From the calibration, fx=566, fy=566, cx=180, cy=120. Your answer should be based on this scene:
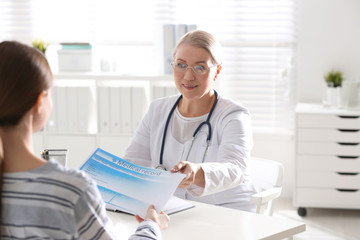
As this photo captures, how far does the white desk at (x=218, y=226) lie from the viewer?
167 cm

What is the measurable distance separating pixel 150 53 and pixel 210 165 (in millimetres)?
2611

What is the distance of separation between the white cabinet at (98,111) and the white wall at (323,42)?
1.08m

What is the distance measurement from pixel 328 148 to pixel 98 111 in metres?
1.62

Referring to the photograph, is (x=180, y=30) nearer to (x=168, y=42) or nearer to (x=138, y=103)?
(x=168, y=42)

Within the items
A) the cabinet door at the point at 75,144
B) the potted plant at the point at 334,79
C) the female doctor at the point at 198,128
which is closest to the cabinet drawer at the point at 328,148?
the potted plant at the point at 334,79

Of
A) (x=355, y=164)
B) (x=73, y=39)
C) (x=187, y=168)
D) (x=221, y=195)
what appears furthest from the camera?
(x=73, y=39)

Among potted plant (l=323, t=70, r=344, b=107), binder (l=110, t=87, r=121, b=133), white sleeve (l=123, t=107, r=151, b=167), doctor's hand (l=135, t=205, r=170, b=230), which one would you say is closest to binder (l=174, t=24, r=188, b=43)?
binder (l=110, t=87, r=121, b=133)

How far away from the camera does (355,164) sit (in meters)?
3.86

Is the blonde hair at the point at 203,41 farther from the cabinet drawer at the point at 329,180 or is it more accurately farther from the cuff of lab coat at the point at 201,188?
the cabinet drawer at the point at 329,180

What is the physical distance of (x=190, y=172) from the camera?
6.18ft

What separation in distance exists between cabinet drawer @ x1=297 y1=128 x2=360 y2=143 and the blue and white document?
2.10 meters

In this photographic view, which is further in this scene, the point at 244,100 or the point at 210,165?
the point at 244,100

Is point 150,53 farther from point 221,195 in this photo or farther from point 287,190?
point 221,195

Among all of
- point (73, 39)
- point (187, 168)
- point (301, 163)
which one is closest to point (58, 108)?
point (73, 39)
